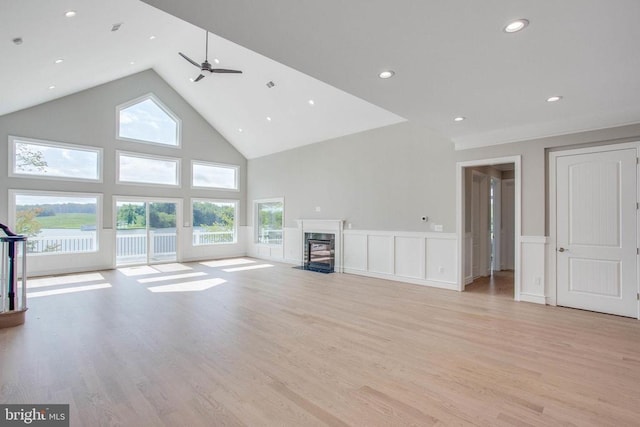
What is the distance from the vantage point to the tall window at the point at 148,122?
316 inches

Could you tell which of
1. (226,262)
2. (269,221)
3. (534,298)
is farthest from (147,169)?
(534,298)

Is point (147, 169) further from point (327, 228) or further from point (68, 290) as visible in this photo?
point (327, 228)

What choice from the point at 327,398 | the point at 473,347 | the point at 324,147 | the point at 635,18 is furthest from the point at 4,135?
the point at 635,18

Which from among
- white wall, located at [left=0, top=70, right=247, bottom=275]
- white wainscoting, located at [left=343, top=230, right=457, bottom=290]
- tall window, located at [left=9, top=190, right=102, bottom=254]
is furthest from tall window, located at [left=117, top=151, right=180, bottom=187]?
white wainscoting, located at [left=343, top=230, right=457, bottom=290]

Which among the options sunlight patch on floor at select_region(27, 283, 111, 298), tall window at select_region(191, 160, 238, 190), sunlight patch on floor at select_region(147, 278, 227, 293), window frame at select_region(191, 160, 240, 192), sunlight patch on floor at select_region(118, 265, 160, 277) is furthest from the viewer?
tall window at select_region(191, 160, 238, 190)

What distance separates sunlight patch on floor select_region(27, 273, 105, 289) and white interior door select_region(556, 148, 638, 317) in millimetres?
8661

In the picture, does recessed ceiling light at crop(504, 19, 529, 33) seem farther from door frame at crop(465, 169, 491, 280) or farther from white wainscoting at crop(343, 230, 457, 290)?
door frame at crop(465, 169, 491, 280)

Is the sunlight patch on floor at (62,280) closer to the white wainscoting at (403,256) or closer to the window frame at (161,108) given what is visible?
the window frame at (161,108)

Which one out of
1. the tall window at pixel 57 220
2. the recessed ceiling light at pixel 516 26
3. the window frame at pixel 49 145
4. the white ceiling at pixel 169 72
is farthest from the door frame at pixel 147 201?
the recessed ceiling light at pixel 516 26

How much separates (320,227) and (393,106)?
4458 mm

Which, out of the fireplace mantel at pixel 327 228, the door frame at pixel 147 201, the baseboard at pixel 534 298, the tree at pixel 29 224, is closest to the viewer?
the baseboard at pixel 534 298

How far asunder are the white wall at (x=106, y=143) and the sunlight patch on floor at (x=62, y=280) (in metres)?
0.50

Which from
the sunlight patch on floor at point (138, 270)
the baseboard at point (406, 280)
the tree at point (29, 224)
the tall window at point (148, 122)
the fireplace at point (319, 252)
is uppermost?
the tall window at point (148, 122)

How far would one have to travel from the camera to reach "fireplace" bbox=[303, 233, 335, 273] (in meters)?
7.65
